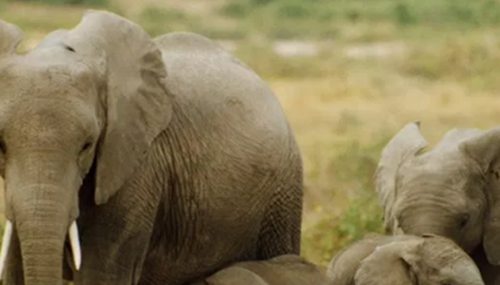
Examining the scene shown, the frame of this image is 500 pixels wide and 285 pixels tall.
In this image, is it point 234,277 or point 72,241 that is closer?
point 72,241

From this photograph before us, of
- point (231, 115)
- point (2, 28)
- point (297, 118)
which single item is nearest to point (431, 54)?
point (297, 118)

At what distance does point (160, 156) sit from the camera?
7.25m

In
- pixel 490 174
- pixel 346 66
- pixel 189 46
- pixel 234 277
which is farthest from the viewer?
pixel 346 66

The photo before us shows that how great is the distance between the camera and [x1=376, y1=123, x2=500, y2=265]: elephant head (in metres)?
6.98

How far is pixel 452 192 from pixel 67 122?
155 centimetres

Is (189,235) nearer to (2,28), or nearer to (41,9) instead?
(2,28)

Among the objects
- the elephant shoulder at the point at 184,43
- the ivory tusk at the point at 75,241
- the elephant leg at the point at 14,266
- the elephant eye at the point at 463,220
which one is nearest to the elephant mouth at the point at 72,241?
the ivory tusk at the point at 75,241

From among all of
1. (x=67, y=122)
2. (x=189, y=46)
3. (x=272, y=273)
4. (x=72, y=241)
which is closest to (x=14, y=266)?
(x=72, y=241)

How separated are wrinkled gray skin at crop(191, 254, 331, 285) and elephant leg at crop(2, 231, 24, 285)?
90 cm

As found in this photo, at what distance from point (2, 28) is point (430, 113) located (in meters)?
8.46

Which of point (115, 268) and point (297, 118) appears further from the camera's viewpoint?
point (297, 118)

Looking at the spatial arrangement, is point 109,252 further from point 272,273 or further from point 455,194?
point 455,194

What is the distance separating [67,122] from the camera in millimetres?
6355

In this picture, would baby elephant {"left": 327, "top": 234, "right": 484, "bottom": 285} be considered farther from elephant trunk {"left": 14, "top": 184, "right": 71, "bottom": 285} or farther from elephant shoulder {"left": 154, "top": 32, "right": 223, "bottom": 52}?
elephant shoulder {"left": 154, "top": 32, "right": 223, "bottom": 52}
